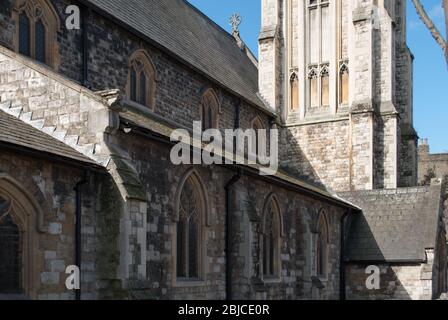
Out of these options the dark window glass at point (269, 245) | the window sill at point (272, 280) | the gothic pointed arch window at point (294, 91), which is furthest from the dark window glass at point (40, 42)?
the gothic pointed arch window at point (294, 91)

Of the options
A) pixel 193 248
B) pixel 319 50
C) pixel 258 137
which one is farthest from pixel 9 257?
pixel 319 50

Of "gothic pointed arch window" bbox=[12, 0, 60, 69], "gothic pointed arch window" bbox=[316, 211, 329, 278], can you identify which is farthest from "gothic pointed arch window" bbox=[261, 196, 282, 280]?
"gothic pointed arch window" bbox=[12, 0, 60, 69]

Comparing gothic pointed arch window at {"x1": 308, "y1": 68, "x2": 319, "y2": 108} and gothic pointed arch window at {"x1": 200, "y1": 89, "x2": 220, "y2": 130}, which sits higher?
gothic pointed arch window at {"x1": 308, "y1": 68, "x2": 319, "y2": 108}

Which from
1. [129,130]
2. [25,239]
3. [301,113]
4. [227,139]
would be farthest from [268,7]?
[25,239]

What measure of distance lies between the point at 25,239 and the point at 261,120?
18.9m

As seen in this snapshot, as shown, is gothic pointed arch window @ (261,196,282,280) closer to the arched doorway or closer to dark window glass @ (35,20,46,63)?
dark window glass @ (35,20,46,63)

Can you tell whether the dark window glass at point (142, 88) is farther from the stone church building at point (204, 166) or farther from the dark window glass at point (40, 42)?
the dark window glass at point (40, 42)

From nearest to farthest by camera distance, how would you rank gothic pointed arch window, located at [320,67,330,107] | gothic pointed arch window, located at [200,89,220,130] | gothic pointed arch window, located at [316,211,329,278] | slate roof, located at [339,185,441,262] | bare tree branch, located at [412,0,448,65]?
bare tree branch, located at [412,0,448,65] < gothic pointed arch window, located at [200,89,220,130] < gothic pointed arch window, located at [316,211,329,278] < slate roof, located at [339,185,441,262] < gothic pointed arch window, located at [320,67,330,107]

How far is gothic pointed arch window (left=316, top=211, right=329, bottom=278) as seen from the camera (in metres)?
24.7

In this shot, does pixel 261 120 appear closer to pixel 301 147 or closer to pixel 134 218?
pixel 301 147

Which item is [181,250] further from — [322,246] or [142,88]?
[322,246]

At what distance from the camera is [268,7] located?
32.2 metres

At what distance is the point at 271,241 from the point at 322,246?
16.0 feet

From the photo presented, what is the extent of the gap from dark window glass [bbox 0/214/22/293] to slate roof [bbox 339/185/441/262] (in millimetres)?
17432
